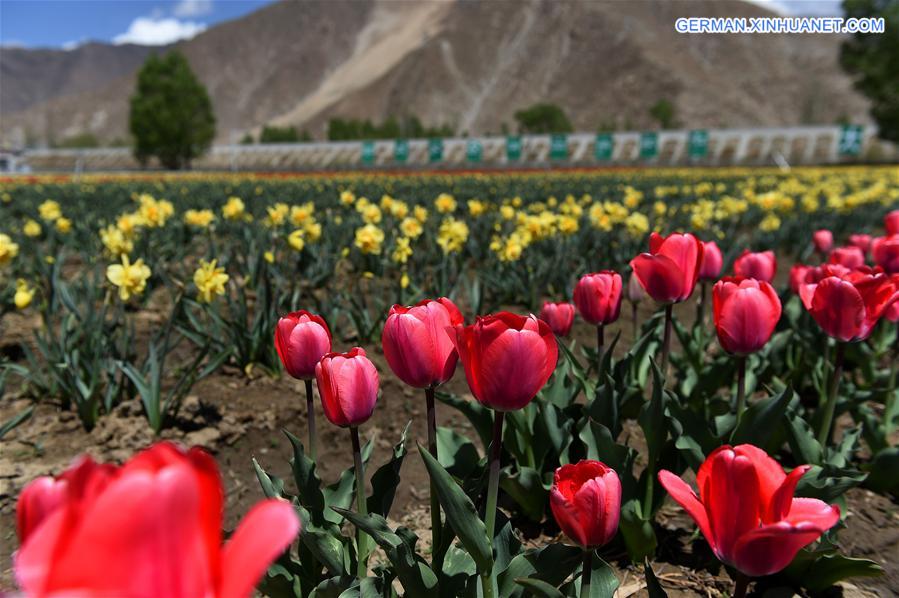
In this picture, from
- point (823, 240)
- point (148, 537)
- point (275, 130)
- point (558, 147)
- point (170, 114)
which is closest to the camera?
point (148, 537)

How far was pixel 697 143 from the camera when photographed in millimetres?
34125

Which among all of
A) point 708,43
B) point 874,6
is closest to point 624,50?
point 708,43

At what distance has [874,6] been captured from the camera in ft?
Result: 123

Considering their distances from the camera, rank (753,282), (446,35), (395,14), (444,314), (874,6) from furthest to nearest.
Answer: (395,14) < (446,35) < (874,6) < (753,282) < (444,314)

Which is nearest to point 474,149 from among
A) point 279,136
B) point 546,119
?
point 546,119

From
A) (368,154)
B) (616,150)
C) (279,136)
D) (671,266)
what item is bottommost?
(671,266)

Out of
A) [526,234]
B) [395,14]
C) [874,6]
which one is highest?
[395,14]

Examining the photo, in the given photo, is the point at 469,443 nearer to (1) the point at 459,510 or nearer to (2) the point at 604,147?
(1) the point at 459,510

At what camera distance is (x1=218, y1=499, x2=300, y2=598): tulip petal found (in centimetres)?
51

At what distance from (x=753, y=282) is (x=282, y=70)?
194 metres

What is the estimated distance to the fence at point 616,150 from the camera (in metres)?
33.5

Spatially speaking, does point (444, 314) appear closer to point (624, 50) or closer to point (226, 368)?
point (226, 368)

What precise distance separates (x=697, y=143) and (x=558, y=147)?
26.2 ft

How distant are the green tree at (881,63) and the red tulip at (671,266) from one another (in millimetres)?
44806
